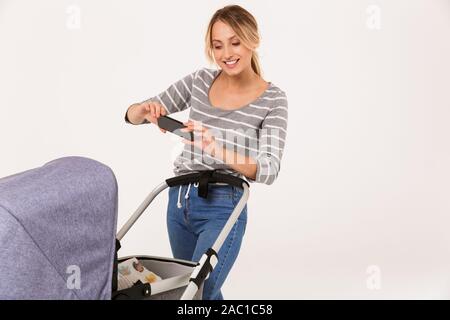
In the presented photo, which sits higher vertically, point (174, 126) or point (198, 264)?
point (174, 126)

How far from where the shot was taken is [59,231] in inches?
78.7

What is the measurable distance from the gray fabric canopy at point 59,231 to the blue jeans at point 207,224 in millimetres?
538

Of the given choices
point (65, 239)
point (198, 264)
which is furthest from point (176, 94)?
point (65, 239)

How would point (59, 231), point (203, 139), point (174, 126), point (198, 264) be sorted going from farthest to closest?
point (174, 126) < point (203, 139) < point (198, 264) < point (59, 231)

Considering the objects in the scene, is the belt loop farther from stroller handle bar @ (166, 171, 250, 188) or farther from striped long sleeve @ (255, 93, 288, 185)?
striped long sleeve @ (255, 93, 288, 185)

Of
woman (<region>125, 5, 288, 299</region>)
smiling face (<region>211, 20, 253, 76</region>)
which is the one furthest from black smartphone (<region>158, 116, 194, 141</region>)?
smiling face (<region>211, 20, 253, 76</region>)

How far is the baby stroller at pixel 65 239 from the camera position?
187cm

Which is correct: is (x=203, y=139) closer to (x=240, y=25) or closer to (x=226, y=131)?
(x=226, y=131)

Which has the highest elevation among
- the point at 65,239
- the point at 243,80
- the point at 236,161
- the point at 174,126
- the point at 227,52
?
the point at 227,52

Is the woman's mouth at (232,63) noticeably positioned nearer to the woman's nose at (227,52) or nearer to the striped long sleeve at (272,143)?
the woman's nose at (227,52)

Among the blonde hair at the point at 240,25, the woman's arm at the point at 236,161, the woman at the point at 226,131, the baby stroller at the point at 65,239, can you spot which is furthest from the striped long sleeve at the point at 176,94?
the baby stroller at the point at 65,239

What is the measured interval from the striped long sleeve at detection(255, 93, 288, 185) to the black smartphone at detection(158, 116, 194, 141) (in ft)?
0.88

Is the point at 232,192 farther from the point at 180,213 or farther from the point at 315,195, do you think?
the point at 315,195

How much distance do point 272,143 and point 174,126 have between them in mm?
369
